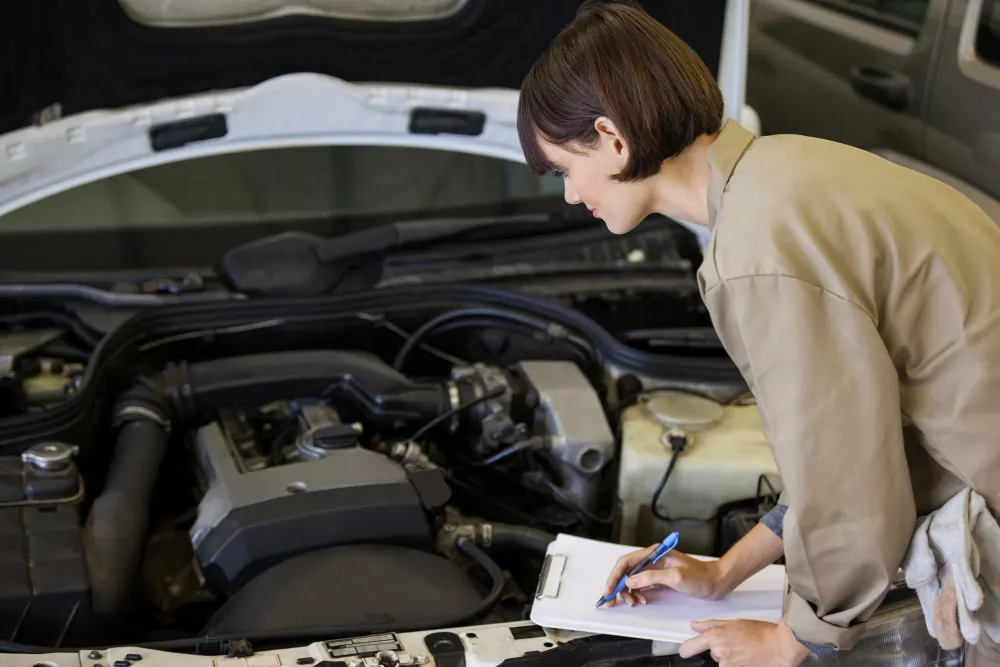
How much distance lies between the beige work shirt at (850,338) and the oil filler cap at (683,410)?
2.23ft

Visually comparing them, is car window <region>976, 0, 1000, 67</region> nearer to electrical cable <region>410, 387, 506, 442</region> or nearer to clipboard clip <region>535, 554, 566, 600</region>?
electrical cable <region>410, 387, 506, 442</region>

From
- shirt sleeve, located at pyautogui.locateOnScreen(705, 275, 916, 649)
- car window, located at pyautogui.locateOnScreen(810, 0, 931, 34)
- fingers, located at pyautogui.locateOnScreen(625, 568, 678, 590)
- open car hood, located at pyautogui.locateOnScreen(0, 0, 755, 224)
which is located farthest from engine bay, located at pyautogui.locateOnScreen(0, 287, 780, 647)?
car window, located at pyautogui.locateOnScreen(810, 0, 931, 34)

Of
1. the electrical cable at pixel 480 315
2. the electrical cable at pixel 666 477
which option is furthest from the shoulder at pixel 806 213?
the electrical cable at pixel 480 315

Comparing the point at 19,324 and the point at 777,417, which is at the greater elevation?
the point at 777,417

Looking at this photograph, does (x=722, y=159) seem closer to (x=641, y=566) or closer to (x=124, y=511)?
(x=641, y=566)

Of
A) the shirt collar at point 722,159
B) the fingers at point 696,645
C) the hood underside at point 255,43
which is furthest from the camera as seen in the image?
the hood underside at point 255,43

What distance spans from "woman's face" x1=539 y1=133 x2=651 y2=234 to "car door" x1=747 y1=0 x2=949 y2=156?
4.69 feet

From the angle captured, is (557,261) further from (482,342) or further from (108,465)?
(108,465)

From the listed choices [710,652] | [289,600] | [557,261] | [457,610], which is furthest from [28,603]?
[557,261]

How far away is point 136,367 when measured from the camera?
6.01ft

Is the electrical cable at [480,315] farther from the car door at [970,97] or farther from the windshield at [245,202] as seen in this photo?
the car door at [970,97]

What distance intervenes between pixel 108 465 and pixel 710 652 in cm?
107

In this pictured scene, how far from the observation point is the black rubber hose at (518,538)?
5.17ft

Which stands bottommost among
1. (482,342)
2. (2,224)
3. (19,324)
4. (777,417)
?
(482,342)
